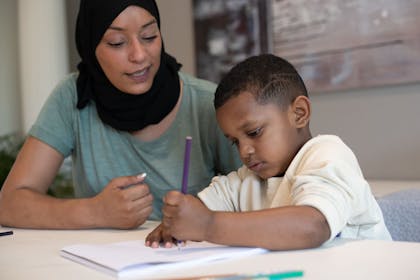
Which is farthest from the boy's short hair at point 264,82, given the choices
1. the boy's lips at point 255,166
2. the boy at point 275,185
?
the boy's lips at point 255,166

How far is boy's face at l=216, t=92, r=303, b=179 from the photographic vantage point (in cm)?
106

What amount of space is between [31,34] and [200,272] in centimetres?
338

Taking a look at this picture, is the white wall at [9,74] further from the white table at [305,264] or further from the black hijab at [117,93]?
the white table at [305,264]

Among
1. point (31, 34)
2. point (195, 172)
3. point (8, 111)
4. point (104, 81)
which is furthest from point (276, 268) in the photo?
point (8, 111)

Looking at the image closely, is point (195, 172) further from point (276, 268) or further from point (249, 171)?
point (276, 268)

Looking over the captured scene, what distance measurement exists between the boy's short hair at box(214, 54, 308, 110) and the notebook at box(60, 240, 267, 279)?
12.5 inches

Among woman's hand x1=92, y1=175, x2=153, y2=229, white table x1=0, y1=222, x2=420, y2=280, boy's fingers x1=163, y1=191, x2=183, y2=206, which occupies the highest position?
Result: boy's fingers x1=163, y1=191, x2=183, y2=206

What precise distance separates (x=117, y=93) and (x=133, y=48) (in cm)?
18

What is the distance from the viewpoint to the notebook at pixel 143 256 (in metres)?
0.74

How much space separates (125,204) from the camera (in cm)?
113

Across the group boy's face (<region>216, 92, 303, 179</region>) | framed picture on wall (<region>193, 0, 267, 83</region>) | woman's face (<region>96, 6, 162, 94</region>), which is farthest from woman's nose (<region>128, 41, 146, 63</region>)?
framed picture on wall (<region>193, 0, 267, 83</region>)

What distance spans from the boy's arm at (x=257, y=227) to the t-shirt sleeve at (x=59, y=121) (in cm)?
68

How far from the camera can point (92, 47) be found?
145cm

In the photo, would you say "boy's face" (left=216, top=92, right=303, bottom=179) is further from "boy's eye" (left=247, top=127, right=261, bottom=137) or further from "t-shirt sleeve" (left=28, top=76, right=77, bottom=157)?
"t-shirt sleeve" (left=28, top=76, right=77, bottom=157)
